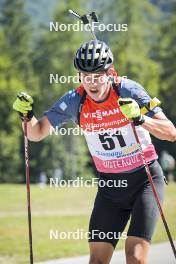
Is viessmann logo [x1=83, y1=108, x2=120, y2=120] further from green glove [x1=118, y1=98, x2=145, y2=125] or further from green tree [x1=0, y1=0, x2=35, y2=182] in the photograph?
green tree [x1=0, y1=0, x2=35, y2=182]

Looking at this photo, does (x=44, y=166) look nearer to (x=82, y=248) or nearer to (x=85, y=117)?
(x=82, y=248)

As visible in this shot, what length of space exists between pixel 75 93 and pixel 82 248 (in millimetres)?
4944

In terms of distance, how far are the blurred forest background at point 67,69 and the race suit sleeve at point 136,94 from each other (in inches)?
1211

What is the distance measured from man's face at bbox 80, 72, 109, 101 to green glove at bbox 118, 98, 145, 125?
0.26 meters

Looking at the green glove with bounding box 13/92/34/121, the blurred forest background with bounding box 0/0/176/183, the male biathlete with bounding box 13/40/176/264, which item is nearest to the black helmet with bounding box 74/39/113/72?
the male biathlete with bounding box 13/40/176/264

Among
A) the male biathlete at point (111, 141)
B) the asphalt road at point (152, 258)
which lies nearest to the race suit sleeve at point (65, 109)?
the male biathlete at point (111, 141)

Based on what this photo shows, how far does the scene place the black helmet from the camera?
464 cm

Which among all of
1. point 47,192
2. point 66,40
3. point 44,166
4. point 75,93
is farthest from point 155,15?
point 75,93

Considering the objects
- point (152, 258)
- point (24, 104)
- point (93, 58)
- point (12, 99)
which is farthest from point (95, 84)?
point (12, 99)

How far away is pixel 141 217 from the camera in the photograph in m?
4.57

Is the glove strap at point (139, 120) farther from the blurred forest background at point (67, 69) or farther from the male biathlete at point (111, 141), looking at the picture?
the blurred forest background at point (67, 69)

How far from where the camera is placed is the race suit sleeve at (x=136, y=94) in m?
4.57

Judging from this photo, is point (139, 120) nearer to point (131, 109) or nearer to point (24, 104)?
point (131, 109)

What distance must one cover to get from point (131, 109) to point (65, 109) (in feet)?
2.23
